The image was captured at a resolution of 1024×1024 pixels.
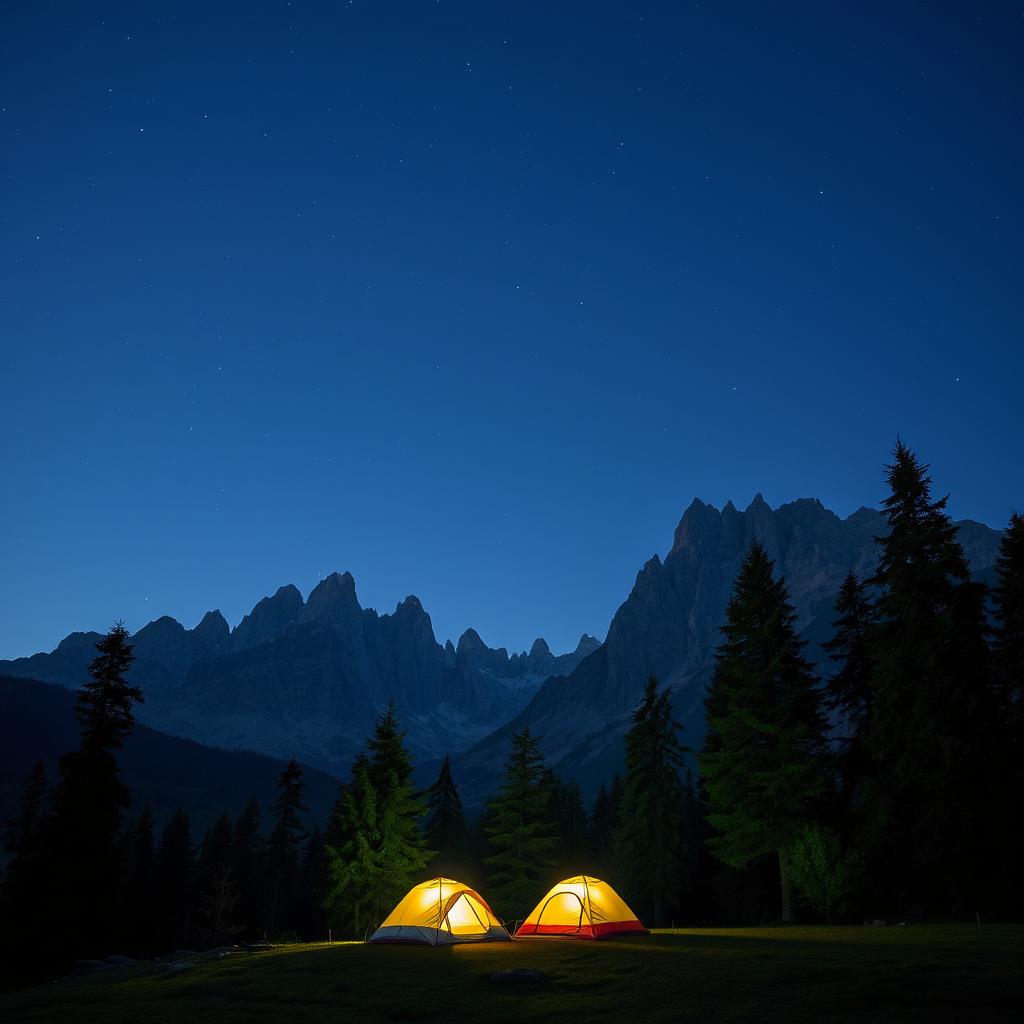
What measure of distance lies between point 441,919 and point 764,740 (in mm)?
17690

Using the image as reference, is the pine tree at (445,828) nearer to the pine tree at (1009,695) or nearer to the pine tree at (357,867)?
the pine tree at (357,867)

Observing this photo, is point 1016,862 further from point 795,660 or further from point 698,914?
point 698,914

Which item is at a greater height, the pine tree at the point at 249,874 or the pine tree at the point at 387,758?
the pine tree at the point at 387,758

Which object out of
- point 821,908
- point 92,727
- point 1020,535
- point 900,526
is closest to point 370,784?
point 92,727

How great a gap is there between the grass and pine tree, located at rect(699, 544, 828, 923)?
10.4 m

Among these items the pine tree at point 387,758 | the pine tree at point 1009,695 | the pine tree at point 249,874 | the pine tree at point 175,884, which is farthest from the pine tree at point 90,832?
the pine tree at point 249,874

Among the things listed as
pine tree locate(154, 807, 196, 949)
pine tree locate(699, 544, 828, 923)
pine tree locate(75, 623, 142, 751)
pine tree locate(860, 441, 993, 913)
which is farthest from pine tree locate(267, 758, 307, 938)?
pine tree locate(860, 441, 993, 913)

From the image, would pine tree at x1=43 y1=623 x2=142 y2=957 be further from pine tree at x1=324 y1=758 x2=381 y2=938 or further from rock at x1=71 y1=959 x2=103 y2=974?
pine tree at x1=324 y1=758 x2=381 y2=938

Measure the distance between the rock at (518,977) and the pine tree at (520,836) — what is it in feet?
115

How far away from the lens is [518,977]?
1745cm

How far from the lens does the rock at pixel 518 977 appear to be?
17391mm

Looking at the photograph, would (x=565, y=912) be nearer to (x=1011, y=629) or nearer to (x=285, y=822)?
(x=1011, y=629)

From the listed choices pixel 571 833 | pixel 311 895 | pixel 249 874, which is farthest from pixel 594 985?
pixel 249 874

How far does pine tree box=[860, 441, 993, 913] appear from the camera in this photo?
28.9m
